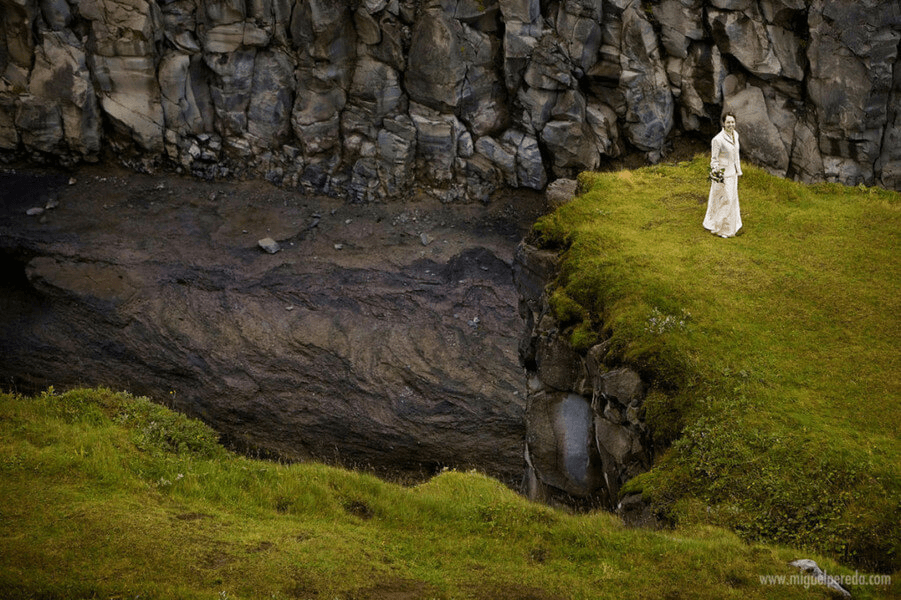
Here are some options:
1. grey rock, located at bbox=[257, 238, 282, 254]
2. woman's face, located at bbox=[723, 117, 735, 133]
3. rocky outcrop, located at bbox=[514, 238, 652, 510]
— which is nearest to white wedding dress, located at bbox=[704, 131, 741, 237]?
woman's face, located at bbox=[723, 117, 735, 133]

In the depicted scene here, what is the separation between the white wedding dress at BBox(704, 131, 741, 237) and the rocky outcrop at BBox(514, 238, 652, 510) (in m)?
4.33

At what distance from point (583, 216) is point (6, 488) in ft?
50.0

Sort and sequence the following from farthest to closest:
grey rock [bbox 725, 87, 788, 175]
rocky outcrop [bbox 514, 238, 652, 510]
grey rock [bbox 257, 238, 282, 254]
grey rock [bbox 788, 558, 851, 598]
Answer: grey rock [bbox 257, 238, 282, 254], grey rock [bbox 725, 87, 788, 175], rocky outcrop [bbox 514, 238, 652, 510], grey rock [bbox 788, 558, 851, 598]

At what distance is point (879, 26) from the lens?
127 ft

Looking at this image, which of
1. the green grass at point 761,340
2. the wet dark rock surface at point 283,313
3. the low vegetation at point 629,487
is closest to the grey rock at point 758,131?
the wet dark rock surface at point 283,313

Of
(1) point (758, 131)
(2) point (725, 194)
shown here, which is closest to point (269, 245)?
(1) point (758, 131)

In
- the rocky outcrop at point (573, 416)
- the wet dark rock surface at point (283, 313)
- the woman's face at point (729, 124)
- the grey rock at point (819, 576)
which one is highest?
the woman's face at point (729, 124)

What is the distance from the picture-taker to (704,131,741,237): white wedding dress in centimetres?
2036

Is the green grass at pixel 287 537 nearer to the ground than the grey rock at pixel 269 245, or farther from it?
farther from it

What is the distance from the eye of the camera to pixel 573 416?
62.7 ft

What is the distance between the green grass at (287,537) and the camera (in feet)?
38.1

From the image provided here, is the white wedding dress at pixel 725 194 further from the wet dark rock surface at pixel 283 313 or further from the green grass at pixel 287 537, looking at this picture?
the wet dark rock surface at pixel 283 313

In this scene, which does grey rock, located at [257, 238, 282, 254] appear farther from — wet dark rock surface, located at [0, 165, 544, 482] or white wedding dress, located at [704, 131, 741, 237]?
white wedding dress, located at [704, 131, 741, 237]

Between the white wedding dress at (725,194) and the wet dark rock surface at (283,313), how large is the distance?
17536mm
